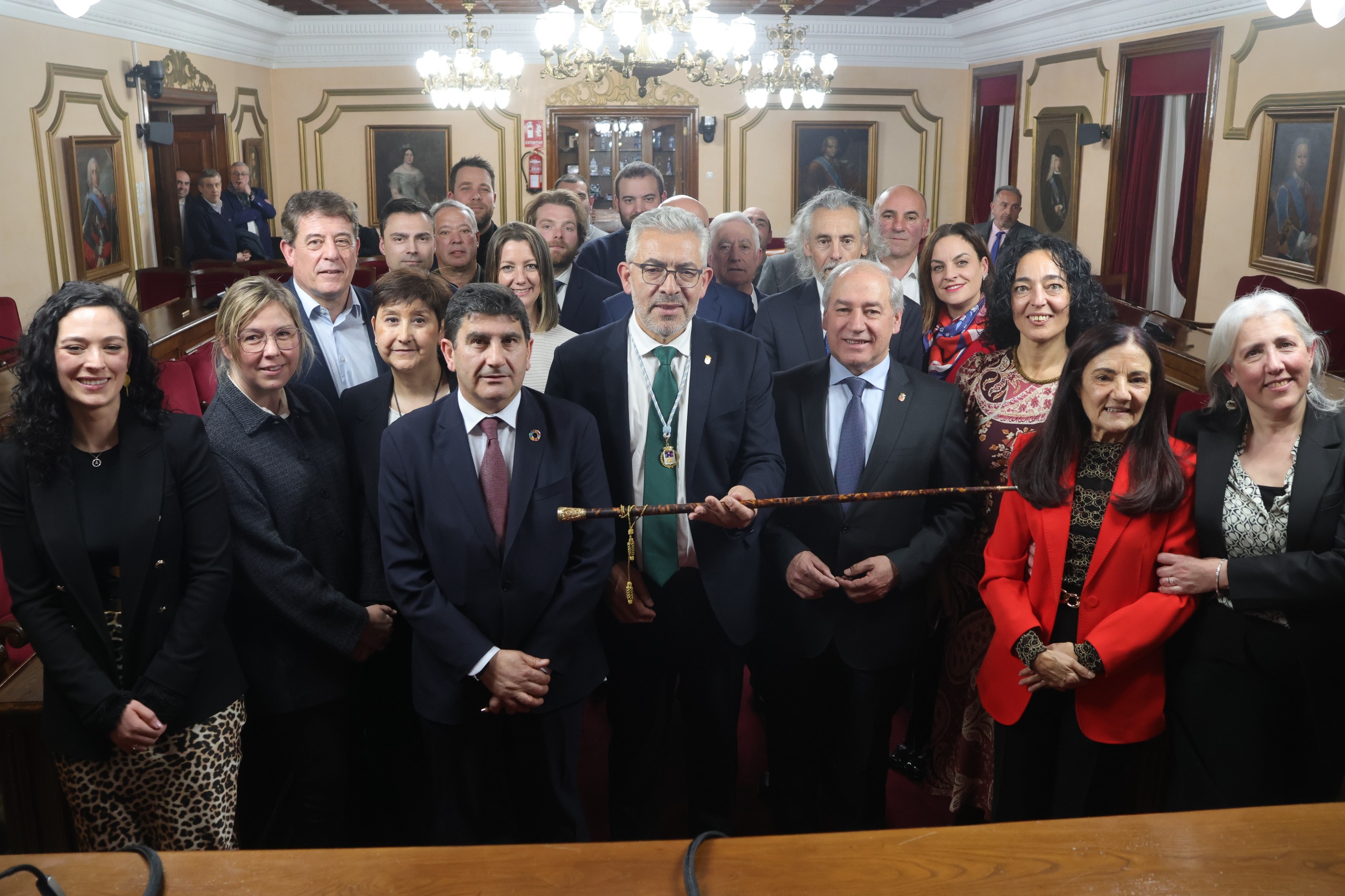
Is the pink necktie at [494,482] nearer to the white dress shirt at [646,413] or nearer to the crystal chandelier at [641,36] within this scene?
the white dress shirt at [646,413]

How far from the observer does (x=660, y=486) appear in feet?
8.04

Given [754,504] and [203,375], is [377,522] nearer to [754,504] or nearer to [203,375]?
[754,504]

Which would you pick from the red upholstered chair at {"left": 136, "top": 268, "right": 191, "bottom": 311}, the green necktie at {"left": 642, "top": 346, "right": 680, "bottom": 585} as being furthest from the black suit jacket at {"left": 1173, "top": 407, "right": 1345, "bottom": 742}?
the red upholstered chair at {"left": 136, "top": 268, "right": 191, "bottom": 311}

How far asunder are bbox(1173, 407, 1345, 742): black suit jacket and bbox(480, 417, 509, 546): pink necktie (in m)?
1.45

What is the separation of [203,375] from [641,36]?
2815 mm

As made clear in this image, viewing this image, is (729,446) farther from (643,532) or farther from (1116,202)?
(1116,202)

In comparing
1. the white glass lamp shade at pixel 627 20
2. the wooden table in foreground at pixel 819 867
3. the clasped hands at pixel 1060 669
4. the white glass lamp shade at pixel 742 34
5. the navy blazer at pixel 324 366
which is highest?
the white glass lamp shade at pixel 742 34

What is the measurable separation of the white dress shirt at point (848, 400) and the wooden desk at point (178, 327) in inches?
125

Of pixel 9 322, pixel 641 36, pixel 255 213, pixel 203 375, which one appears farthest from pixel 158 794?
pixel 255 213

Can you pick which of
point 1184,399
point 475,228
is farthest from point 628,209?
point 1184,399

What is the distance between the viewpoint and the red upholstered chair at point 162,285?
763 centimetres

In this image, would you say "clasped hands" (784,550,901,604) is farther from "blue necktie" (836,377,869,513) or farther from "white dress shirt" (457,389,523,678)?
"white dress shirt" (457,389,523,678)

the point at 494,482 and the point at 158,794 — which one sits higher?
the point at 494,482

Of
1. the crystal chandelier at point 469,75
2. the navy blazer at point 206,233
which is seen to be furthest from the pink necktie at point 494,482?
the navy blazer at point 206,233
